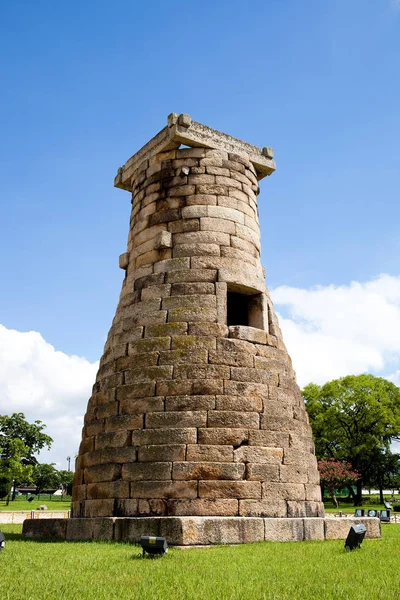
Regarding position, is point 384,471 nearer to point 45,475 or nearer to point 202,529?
point 45,475

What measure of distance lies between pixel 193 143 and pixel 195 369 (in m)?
5.23

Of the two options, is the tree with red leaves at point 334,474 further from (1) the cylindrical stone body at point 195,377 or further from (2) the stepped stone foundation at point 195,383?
(1) the cylindrical stone body at point 195,377

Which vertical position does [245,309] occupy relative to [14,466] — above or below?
above

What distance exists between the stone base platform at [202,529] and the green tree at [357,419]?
3237 centimetres

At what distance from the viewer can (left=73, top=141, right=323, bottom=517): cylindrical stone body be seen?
9500mm

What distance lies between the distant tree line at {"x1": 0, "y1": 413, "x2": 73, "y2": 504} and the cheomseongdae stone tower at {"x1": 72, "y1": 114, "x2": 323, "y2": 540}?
34.3 m

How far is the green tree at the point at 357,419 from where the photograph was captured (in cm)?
4084

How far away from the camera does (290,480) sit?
10.0m

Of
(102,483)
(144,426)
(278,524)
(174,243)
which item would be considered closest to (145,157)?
(174,243)

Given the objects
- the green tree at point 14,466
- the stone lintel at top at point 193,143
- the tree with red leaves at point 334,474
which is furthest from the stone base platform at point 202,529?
the green tree at point 14,466

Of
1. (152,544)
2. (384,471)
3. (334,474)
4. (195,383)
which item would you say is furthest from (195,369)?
(384,471)

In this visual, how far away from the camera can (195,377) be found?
10.1 metres

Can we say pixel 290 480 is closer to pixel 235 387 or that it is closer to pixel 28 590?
pixel 235 387

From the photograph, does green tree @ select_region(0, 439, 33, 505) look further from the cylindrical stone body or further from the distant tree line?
the cylindrical stone body
